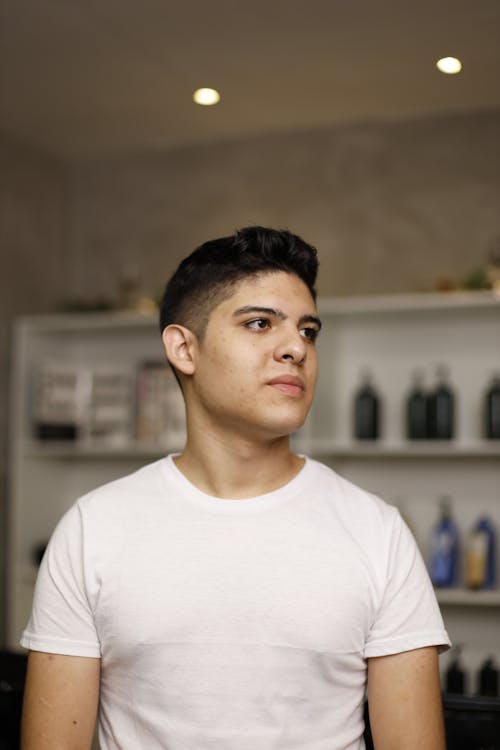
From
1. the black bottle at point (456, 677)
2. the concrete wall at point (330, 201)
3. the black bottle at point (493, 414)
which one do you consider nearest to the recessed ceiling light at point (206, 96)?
the concrete wall at point (330, 201)

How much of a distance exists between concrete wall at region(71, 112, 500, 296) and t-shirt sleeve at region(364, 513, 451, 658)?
278 centimetres

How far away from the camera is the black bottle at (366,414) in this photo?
396 centimetres

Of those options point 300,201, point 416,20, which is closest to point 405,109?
point 300,201

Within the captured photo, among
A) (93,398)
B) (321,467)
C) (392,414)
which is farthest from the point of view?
(93,398)

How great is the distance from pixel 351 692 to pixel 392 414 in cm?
262

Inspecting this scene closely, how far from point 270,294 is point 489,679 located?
97.3 inches

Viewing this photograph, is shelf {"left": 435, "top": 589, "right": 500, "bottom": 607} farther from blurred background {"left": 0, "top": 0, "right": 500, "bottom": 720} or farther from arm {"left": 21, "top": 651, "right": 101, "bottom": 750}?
arm {"left": 21, "top": 651, "right": 101, "bottom": 750}

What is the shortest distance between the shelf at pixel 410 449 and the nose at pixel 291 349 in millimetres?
2210

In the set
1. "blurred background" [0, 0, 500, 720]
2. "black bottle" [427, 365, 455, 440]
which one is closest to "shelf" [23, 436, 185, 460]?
"blurred background" [0, 0, 500, 720]

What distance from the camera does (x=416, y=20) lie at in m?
3.29

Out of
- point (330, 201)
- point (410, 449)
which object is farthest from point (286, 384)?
point (330, 201)

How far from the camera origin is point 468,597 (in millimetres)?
3711

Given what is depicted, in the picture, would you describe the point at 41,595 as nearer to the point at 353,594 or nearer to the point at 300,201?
the point at 353,594

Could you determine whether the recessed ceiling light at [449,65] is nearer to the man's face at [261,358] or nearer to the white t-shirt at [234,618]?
the man's face at [261,358]
